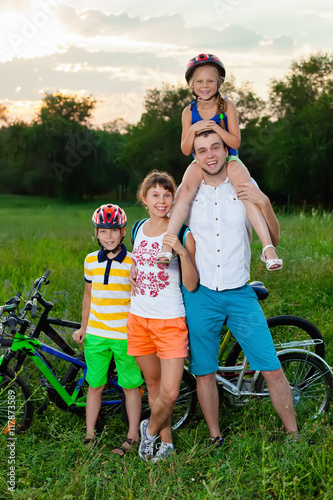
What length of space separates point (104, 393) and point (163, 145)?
32.8 meters

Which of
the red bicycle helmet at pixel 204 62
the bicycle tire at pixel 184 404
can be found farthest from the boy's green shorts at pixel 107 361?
the red bicycle helmet at pixel 204 62

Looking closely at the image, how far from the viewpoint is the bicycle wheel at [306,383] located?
3963 mm

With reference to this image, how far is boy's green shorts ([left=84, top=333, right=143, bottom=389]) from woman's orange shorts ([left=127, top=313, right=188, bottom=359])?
0.22m

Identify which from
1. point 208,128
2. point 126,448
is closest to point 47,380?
point 126,448

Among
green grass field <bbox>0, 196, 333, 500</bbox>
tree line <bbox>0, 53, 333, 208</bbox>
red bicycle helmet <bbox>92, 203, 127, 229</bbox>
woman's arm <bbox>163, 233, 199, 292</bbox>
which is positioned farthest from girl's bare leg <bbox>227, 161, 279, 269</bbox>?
tree line <bbox>0, 53, 333, 208</bbox>

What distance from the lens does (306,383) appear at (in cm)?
411

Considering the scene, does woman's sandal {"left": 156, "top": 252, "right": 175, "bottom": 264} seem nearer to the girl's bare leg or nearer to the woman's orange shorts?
the woman's orange shorts

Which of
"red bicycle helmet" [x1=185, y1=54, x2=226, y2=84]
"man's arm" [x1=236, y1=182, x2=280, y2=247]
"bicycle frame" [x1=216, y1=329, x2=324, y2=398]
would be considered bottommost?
"bicycle frame" [x1=216, y1=329, x2=324, y2=398]

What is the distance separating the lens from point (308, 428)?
353 cm

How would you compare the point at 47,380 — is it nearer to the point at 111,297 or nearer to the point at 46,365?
the point at 46,365

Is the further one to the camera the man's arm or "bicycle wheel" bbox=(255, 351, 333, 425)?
"bicycle wheel" bbox=(255, 351, 333, 425)

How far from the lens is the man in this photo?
3424mm

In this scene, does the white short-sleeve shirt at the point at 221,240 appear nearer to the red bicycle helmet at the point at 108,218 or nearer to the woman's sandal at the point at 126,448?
the red bicycle helmet at the point at 108,218

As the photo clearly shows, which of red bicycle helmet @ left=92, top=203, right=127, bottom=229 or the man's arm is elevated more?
the man's arm
